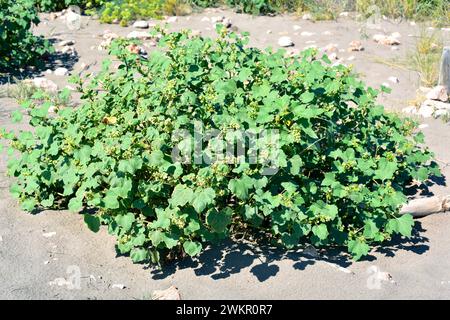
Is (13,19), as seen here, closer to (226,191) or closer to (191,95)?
(191,95)

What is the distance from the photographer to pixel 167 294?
11.7 feet

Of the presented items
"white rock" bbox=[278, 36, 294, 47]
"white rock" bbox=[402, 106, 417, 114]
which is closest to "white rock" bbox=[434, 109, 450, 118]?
"white rock" bbox=[402, 106, 417, 114]

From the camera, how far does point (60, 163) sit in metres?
3.97

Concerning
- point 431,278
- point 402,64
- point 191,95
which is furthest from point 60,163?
point 402,64

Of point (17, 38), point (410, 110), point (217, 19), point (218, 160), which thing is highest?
point (218, 160)

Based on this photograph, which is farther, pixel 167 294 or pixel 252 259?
pixel 252 259

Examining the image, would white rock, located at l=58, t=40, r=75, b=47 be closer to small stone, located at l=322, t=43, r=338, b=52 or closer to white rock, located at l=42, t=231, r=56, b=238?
small stone, located at l=322, t=43, r=338, b=52

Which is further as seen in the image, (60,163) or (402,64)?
(402,64)

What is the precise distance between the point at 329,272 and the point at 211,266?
0.63 meters

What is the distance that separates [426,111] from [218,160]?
2.87 m

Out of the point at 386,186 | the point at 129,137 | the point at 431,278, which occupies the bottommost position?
the point at 431,278

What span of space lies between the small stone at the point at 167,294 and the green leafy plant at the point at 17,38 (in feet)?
12.7

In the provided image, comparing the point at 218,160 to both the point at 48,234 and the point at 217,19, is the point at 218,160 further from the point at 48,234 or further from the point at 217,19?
the point at 217,19

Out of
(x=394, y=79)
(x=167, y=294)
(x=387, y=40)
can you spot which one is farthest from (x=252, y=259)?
(x=387, y=40)
